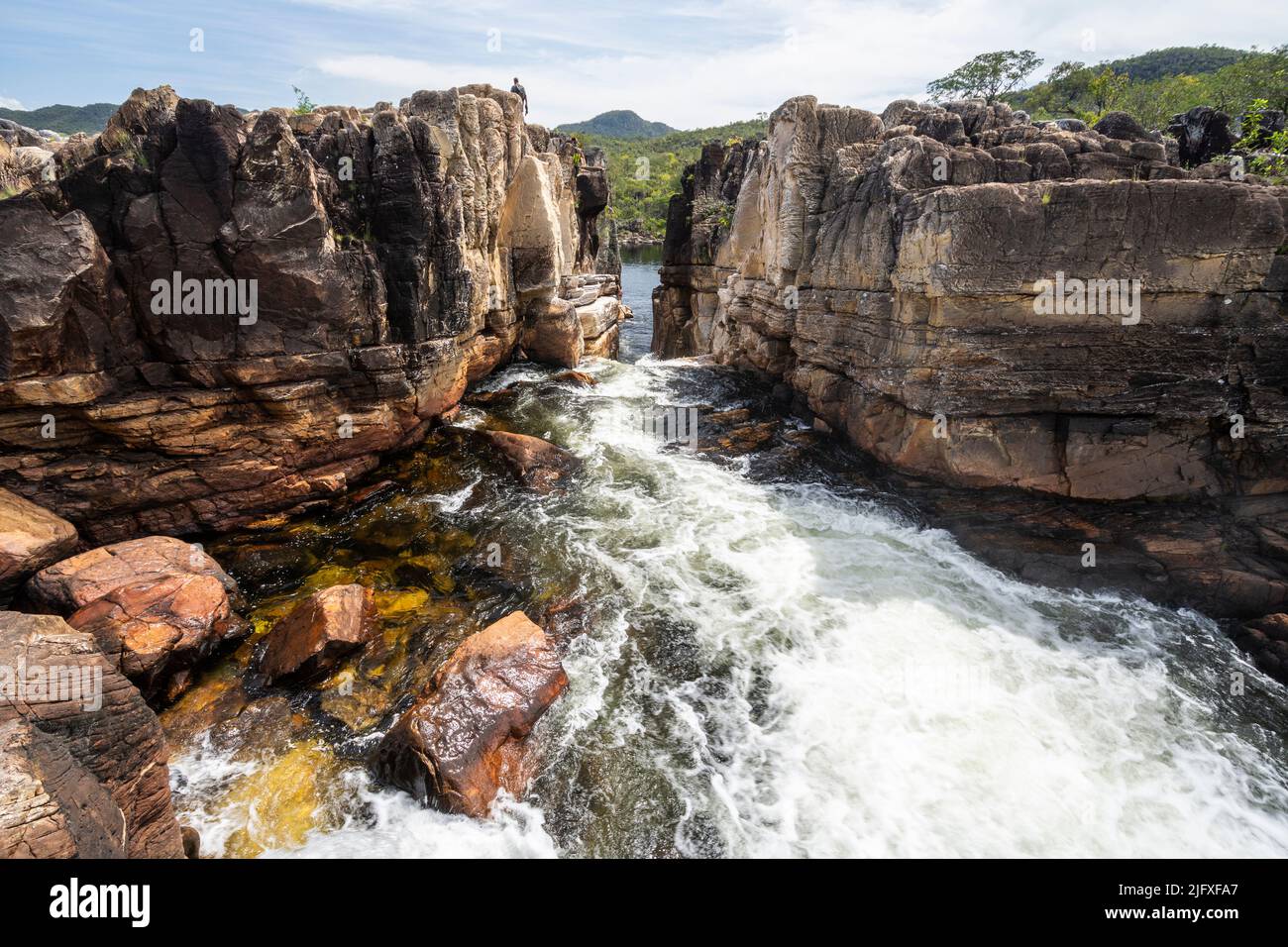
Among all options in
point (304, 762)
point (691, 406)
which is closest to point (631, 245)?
point (691, 406)

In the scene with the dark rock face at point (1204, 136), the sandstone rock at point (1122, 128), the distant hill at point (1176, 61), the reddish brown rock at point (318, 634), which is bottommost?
the reddish brown rock at point (318, 634)

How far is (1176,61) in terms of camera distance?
79.8 metres

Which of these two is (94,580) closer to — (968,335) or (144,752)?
(144,752)

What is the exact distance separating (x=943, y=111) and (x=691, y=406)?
31.7ft

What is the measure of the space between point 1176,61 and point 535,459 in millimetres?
114258

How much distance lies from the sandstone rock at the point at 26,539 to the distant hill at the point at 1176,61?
106 m

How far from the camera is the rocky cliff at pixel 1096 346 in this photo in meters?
9.69

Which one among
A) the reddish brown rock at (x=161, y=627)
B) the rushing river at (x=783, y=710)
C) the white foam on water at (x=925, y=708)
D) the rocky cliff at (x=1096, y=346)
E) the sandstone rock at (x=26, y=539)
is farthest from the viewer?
the rocky cliff at (x=1096, y=346)

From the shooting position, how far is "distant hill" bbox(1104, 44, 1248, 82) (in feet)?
245

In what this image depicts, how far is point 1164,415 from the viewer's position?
1026 cm

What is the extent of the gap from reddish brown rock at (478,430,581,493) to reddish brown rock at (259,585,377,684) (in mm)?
4875

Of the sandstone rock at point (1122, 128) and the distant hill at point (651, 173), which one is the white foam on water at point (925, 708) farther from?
the distant hill at point (651, 173)

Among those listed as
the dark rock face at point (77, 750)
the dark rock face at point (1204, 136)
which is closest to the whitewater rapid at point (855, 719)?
the dark rock face at point (77, 750)

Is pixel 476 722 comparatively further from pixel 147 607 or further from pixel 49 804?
pixel 147 607
